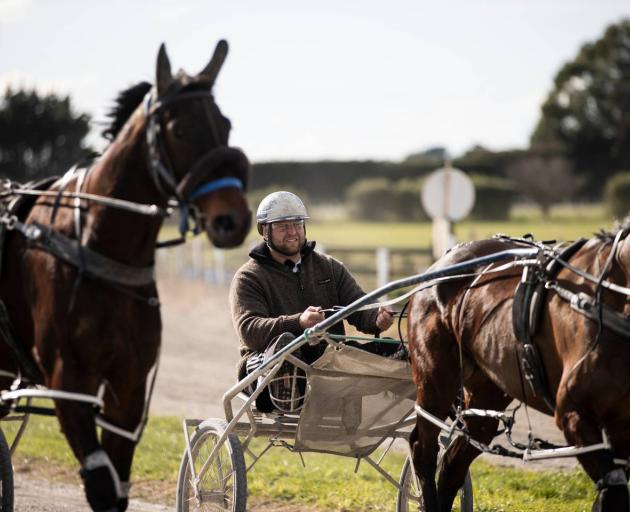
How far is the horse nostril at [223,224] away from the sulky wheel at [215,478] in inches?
74.8

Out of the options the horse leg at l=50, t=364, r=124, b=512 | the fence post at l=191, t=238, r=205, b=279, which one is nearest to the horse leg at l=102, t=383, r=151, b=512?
the horse leg at l=50, t=364, r=124, b=512

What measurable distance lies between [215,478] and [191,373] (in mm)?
8109

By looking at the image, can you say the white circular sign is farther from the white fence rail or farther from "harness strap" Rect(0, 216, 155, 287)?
"harness strap" Rect(0, 216, 155, 287)

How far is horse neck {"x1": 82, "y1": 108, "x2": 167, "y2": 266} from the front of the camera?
4.51 meters

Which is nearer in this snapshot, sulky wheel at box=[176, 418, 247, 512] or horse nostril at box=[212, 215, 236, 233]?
horse nostril at box=[212, 215, 236, 233]

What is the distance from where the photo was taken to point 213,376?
13.6 m

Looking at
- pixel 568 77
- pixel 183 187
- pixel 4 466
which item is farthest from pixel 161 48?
pixel 568 77

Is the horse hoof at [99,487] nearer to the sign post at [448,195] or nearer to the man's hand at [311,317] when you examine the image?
the man's hand at [311,317]

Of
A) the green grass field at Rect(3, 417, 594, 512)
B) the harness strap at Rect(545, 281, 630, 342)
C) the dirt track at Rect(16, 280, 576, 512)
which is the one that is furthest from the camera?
the dirt track at Rect(16, 280, 576, 512)

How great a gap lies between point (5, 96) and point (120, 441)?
29256mm

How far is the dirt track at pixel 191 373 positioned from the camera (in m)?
7.54

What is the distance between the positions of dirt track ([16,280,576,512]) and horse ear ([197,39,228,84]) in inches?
136

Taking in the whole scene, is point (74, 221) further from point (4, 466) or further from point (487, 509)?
point (487, 509)

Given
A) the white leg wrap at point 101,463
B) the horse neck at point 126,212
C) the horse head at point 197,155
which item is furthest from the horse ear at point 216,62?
the white leg wrap at point 101,463
